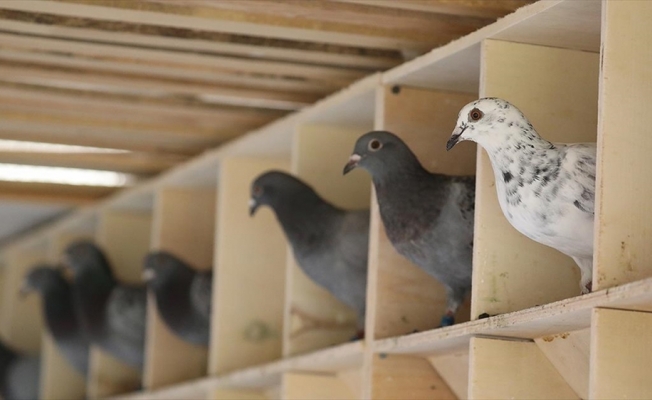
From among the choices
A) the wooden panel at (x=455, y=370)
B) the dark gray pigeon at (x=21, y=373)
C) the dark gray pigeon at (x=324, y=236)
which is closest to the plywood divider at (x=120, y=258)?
the dark gray pigeon at (x=21, y=373)

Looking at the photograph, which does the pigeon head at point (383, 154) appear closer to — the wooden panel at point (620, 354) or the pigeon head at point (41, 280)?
the wooden panel at point (620, 354)

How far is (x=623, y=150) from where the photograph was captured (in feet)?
12.1

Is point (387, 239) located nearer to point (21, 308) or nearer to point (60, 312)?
point (60, 312)

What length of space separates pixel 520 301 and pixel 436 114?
3.68 ft

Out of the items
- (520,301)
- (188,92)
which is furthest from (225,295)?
(520,301)

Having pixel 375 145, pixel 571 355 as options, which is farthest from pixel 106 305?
pixel 571 355

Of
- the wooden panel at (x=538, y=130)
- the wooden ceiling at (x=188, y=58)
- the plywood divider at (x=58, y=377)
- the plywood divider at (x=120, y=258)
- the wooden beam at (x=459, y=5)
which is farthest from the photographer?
the plywood divider at (x=58, y=377)

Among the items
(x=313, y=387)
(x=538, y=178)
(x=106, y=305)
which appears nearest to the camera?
(x=538, y=178)

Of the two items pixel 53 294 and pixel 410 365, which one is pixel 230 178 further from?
pixel 53 294

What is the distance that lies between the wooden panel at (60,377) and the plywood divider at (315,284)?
3.15 m

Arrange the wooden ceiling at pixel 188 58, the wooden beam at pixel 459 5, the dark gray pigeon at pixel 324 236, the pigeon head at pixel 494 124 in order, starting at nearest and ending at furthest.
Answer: the pigeon head at pixel 494 124 → the wooden beam at pixel 459 5 → the wooden ceiling at pixel 188 58 → the dark gray pigeon at pixel 324 236

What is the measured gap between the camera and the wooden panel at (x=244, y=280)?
256 inches

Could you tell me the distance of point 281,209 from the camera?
5.83 meters

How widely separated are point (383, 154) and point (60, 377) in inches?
174
